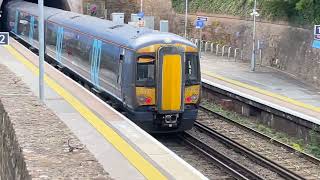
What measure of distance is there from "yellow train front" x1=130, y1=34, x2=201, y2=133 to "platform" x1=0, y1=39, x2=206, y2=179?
3.01 feet

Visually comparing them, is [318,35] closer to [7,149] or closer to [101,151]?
[101,151]

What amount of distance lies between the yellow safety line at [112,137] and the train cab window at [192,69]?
2.77m

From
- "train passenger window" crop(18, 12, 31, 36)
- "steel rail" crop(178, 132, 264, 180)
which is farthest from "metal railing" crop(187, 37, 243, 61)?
"steel rail" crop(178, 132, 264, 180)

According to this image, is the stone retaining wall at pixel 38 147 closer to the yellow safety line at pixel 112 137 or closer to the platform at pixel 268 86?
the yellow safety line at pixel 112 137

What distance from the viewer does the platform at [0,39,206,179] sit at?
32.1ft

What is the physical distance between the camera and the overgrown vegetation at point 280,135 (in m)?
16.7

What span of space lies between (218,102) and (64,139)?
15.6 metres

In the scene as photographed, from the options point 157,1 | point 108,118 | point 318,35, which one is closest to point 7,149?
point 108,118

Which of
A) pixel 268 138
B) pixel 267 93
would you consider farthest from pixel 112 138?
pixel 267 93

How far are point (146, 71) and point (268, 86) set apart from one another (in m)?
10.6

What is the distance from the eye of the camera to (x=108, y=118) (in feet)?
A: 45.5

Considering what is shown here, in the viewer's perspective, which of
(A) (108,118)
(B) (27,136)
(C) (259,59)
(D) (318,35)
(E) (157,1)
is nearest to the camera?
(B) (27,136)

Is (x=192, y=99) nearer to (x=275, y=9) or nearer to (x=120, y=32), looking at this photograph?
(x=120, y=32)

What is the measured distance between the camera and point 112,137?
12117 millimetres
